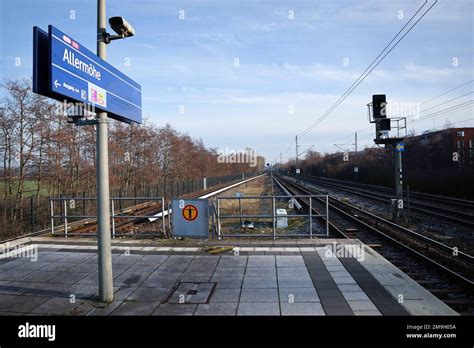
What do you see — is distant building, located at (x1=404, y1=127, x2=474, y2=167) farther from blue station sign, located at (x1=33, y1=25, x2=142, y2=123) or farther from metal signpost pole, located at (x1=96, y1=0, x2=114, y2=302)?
metal signpost pole, located at (x1=96, y1=0, x2=114, y2=302)

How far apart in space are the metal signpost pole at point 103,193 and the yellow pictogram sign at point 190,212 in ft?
13.1

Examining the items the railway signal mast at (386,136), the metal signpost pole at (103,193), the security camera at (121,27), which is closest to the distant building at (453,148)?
the railway signal mast at (386,136)

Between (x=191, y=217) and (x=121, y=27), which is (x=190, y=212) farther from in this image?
(x=121, y=27)

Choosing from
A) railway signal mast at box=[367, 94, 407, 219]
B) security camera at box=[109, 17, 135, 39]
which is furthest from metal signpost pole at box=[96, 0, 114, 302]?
railway signal mast at box=[367, 94, 407, 219]

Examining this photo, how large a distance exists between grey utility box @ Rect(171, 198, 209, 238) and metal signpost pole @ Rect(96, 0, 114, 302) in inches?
157

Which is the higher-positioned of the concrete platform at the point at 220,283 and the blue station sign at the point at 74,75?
the blue station sign at the point at 74,75

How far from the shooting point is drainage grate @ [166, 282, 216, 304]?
16.8ft

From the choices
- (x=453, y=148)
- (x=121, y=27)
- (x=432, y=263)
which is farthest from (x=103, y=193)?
(x=453, y=148)

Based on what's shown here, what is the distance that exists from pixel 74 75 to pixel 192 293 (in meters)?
3.60

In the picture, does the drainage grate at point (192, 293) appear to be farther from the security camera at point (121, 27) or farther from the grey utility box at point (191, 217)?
the security camera at point (121, 27)

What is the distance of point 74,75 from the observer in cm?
443

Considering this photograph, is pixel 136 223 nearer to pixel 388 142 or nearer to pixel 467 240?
pixel 388 142

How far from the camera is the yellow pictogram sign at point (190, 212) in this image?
9.06 meters
